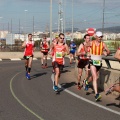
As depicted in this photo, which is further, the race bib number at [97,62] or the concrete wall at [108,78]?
the concrete wall at [108,78]

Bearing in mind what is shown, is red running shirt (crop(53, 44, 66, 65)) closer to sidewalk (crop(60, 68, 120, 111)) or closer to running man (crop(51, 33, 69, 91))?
running man (crop(51, 33, 69, 91))

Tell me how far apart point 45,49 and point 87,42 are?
11.4 m

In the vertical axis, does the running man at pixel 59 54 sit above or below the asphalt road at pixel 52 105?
above

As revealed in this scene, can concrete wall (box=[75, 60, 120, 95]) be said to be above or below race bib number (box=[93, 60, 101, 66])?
below

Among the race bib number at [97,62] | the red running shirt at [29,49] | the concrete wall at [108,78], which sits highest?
the red running shirt at [29,49]

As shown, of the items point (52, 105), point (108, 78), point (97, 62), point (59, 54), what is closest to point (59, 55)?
point (59, 54)

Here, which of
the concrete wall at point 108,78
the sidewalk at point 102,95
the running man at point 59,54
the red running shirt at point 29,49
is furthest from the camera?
the red running shirt at point 29,49

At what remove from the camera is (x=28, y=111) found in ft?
28.4

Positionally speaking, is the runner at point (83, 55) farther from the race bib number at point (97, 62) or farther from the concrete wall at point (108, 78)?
the race bib number at point (97, 62)

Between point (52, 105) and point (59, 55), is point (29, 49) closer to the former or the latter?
point (59, 55)

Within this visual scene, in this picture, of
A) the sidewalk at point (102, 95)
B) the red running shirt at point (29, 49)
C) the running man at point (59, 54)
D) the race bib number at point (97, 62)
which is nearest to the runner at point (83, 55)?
the sidewalk at point (102, 95)

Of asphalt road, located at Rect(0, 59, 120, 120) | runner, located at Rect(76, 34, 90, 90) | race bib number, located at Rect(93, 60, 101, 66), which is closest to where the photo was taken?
asphalt road, located at Rect(0, 59, 120, 120)

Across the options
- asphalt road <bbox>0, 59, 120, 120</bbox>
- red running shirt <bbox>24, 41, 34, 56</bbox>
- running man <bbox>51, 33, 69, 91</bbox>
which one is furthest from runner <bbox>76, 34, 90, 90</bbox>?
red running shirt <bbox>24, 41, 34, 56</bbox>

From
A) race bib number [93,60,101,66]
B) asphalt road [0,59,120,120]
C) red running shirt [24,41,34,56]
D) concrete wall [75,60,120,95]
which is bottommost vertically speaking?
asphalt road [0,59,120,120]
